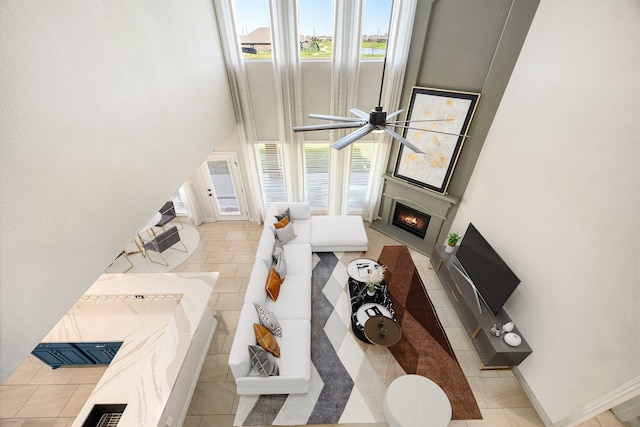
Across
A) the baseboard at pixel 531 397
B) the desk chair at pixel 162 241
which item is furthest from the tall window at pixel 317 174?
the baseboard at pixel 531 397

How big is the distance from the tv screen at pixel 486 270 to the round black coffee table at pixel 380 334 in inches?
55.0

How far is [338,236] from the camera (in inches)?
222

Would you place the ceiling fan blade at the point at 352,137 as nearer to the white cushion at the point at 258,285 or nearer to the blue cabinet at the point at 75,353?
the white cushion at the point at 258,285

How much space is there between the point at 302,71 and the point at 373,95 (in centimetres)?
145

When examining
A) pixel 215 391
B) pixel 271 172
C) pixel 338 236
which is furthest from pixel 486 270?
pixel 271 172

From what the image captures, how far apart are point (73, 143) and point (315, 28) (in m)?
4.26

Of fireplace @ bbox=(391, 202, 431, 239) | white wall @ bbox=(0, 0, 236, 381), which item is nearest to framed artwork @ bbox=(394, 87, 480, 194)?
fireplace @ bbox=(391, 202, 431, 239)

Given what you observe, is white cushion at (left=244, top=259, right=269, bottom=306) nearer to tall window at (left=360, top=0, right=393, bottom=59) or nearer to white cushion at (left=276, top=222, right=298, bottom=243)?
white cushion at (left=276, top=222, right=298, bottom=243)

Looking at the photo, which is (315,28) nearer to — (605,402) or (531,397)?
(605,402)

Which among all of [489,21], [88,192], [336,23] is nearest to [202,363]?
[88,192]

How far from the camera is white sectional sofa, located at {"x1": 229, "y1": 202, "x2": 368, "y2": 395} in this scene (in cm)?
327

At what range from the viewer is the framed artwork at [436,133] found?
172 inches

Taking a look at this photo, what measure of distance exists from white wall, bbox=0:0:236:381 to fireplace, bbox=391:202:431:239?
4709 millimetres

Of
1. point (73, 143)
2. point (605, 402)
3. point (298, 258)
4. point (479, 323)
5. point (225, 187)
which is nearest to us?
point (73, 143)
